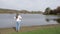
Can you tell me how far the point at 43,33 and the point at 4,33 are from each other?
362cm

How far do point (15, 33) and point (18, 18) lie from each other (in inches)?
60.8

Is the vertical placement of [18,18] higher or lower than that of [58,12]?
higher

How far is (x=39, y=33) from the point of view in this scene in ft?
49.7

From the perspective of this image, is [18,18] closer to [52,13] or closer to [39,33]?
[39,33]

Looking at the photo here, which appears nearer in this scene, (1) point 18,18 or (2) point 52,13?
(1) point 18,18

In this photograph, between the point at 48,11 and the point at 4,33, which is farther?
the point at 48,11

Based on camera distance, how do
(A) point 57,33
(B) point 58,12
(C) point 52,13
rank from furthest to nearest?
(C) point 52,13
(B) point 58,12
(A) point 57,33

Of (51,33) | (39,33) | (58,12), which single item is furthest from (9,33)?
(58,12)

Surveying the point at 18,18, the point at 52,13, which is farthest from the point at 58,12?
the point at 18,18

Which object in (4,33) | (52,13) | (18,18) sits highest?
(18,18)

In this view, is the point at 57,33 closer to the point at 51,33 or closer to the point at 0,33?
the point at 51,33

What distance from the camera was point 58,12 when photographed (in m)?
132

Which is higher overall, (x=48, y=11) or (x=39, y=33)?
(x=39, y=33)

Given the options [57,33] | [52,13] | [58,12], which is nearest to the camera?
[57,33]
